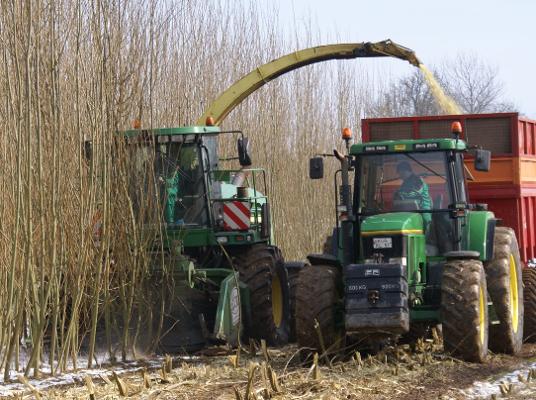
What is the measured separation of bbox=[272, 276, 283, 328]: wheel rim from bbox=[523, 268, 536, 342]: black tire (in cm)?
251

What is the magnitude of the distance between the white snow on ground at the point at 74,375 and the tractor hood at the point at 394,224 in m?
2.07

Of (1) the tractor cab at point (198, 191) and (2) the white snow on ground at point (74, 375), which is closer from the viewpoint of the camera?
(2) the white snow on ground at point (74, 375)

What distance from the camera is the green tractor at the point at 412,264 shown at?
859cm

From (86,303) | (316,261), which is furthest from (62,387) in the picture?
Answer: (316,261)

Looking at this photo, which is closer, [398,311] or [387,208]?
[398,311]

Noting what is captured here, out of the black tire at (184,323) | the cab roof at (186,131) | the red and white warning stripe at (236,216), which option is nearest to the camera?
the black tire at (184,323)

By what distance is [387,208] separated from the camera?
9555 mm

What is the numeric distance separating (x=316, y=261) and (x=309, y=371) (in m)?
1.42

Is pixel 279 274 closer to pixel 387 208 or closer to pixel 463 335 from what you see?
pixel 387 208

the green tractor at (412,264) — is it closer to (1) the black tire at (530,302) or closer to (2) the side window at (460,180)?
(2) the side window at (460,180)

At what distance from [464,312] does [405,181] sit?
1.42 metres

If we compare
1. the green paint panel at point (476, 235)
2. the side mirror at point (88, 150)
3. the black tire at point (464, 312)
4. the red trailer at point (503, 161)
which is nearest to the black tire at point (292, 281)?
the red trailer at point (503, 161)

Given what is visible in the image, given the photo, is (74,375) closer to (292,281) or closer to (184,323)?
(184,323)

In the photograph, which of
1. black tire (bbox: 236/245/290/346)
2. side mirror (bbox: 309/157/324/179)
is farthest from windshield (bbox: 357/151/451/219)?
black tire (bbox: 236/245/290/346)
